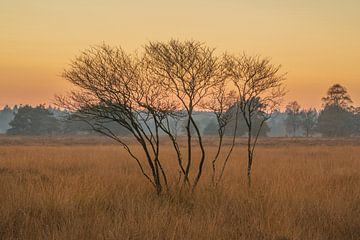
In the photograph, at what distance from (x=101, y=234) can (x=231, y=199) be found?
3923 mm

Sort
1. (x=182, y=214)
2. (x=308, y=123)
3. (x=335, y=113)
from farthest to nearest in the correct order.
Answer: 1. (x=308, y=123)
2. (x=335, y=113)
3. (x=182, y=214)

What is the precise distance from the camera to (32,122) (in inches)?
3076

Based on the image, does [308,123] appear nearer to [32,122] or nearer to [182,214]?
[32,122]

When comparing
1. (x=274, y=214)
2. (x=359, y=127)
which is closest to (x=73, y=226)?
(x=274, y=214)

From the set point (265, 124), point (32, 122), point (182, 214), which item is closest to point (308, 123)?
point (265, 124)

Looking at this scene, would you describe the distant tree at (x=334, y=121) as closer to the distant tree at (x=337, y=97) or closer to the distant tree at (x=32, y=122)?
the distant tree at (x=337, y=97)

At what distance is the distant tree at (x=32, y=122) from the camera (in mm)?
77062

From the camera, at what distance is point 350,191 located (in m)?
9.69

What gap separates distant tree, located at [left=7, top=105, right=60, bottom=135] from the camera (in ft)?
253

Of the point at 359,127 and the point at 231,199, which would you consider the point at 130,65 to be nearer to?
the point at 231,199

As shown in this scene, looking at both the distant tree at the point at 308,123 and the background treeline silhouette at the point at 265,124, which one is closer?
the background treeline silhouette at the point at 265,124

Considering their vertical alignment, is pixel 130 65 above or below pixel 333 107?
below

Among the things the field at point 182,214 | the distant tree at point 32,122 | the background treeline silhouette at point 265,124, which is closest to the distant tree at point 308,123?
the background treeline silhouette at point 265,124

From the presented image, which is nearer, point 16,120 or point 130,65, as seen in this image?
point 130,65
